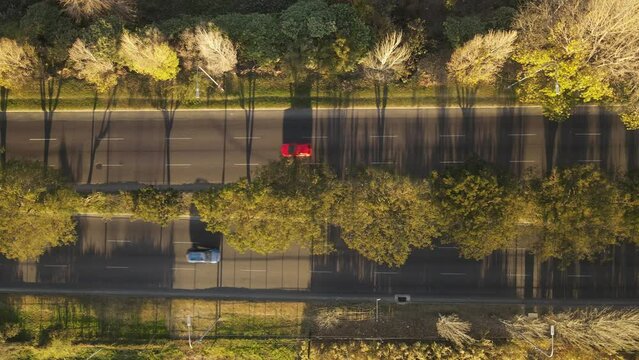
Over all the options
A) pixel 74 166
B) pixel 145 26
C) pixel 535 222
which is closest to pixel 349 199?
pixel 535 222

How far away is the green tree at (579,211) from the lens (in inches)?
1839

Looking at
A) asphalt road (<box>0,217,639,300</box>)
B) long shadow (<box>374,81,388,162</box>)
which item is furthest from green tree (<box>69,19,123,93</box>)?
long shadow (<box>374,81,388,162</box>)

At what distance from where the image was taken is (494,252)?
2165 inches

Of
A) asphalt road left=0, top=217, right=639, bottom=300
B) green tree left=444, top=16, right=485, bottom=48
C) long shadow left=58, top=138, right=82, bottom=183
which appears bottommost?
asphalt road left=0, top=217, right=639, bottom=300

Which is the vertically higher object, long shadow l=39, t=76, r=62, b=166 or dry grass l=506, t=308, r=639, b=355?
long shadow l=39, t=76, r=62, b=166

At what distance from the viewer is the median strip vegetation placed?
47406mm

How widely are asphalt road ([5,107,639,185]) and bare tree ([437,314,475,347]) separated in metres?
16.3

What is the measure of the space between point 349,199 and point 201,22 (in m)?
24.7

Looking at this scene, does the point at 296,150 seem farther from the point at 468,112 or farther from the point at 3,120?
the point at 3,120

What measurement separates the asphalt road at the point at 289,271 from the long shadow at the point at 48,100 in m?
10.3

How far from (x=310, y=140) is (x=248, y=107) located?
8156 millimetres

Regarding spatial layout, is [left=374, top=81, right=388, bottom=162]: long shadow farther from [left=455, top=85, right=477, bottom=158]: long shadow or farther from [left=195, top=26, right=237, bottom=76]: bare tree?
[left=195, top=26, right=237, bottom=76]: bare tree

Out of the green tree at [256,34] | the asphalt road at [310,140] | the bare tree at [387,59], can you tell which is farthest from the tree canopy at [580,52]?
the green tree at [256,34]

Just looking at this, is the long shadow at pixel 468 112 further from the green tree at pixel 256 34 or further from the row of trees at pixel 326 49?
the green tree at pixel 256 34
